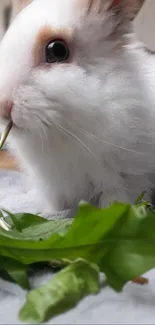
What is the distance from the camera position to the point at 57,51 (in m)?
0.80

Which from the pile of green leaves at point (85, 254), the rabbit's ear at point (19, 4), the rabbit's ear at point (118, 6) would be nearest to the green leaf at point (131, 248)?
the pile of green leaves at point (85, 254)

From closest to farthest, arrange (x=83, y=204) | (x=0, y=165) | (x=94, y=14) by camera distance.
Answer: (x=83, y=204), (x=94, y=14), (x=0, y=165)

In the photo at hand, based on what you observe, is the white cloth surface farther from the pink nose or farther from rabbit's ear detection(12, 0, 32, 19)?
rabbit's ear detection(12, 0, 32, 19)

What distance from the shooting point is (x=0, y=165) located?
5.72 ft

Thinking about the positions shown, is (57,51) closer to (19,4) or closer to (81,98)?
(81,98)

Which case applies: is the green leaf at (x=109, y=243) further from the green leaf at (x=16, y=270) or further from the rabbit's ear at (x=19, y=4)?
the rabbit's ear at (x=19, y=4)

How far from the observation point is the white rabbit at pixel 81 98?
756 mm

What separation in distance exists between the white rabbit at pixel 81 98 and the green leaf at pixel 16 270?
254 mm

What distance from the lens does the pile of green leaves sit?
45 centimetres

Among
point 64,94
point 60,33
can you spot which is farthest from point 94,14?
point 64,94

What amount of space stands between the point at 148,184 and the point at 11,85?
0.35 meters

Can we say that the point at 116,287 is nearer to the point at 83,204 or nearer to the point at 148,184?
the point at 83,204

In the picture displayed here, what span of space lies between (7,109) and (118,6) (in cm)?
32

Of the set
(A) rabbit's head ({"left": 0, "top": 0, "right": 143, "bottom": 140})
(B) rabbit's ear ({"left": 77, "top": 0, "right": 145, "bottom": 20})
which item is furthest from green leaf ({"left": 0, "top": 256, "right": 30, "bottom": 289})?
(B) rabbit's ear ({"left": 77, "top": 0, "right": 145, "bottom": 20})
